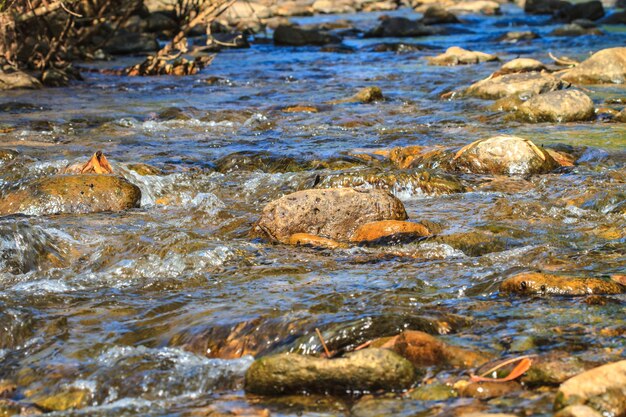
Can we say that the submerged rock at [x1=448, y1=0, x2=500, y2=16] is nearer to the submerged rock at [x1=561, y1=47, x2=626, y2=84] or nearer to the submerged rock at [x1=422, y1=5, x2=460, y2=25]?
the submerged rock at [x1=422, y1=5, x2=460, y2=25]

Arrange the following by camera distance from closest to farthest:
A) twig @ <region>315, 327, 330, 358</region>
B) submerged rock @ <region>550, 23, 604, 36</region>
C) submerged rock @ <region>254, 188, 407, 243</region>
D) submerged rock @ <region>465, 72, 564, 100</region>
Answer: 1. twig @ <region>315, 327, 330, 358</region>
2. submerged rock @ <region>254, 188, 407, 243</region>
3. submerged rock @ <region>465, 72, 564, 100</region>
4. submerged rock @ <region>550, 23, 604, 36</region>

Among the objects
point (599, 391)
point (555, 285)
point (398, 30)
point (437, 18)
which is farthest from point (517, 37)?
point (599, 391)

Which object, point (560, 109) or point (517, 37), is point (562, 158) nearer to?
point (560, 109)

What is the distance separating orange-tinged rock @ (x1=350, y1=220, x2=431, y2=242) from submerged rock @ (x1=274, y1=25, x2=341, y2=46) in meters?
16.6

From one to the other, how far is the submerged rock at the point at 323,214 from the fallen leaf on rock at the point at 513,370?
2387 millimetres

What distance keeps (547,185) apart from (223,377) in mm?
4052

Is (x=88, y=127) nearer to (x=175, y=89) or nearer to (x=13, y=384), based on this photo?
(x=175, y=89)

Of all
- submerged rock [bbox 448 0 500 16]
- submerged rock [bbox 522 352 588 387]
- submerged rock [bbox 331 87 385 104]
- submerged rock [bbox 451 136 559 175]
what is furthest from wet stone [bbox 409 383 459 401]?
submerged rock [bbox 448 0 500 16]

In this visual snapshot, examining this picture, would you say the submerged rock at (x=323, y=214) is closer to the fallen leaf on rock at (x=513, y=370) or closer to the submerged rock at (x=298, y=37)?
the fallen leaf on rock at (x=513, y=370)

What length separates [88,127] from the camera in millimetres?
10188

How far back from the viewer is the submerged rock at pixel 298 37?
72.0 ft

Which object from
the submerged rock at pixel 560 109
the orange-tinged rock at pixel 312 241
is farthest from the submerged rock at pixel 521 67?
the orange-tinged rock at pixel 312 241

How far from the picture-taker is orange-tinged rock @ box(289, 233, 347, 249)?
5566 mm

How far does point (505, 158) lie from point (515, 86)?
406 cm
